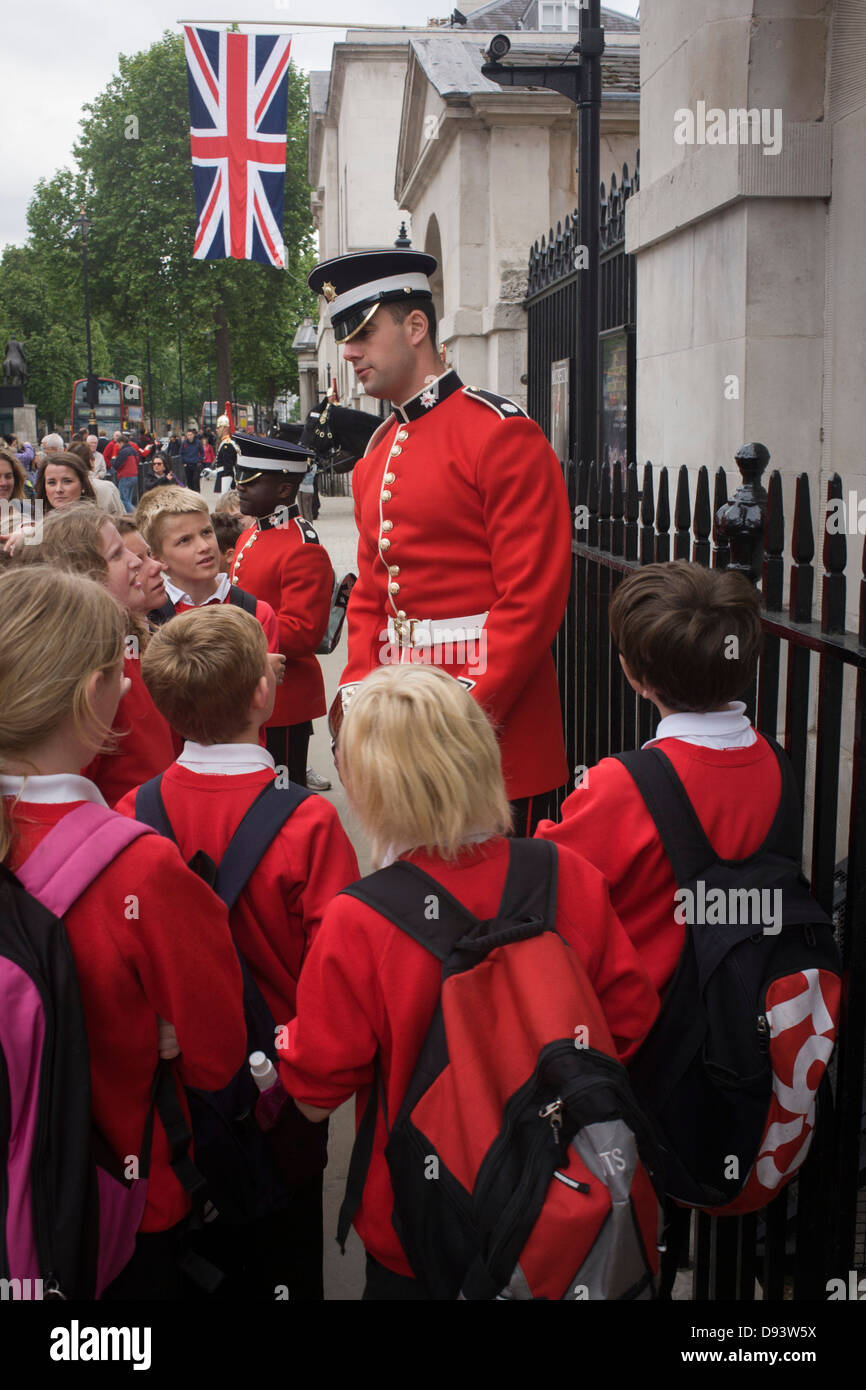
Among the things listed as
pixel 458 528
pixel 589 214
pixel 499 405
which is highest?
pixel 589 214

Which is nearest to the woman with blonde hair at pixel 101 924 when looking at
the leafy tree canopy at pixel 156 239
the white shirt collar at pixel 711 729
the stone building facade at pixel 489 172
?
the white shirt collar at pixel 711 729

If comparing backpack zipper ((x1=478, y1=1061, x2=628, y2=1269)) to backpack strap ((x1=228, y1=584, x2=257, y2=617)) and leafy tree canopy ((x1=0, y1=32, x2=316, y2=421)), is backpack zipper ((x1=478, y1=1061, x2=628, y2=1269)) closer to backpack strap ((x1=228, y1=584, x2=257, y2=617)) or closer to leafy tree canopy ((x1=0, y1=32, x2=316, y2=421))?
backpack strap ((x1=228, y1=584, x2=257, y2=617))

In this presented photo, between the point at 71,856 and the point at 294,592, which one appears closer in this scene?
the point at 71,856

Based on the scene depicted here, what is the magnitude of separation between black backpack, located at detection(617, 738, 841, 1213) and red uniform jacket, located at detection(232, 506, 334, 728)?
9.26 feet

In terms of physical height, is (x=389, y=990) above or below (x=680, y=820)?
below

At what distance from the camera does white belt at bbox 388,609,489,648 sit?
333 cm

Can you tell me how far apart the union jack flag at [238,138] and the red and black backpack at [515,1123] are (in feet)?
39.9

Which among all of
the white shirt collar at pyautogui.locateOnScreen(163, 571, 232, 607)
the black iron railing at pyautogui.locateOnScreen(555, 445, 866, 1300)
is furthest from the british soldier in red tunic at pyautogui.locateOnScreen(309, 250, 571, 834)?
the white shirt collar at pyautogui.locateOnScreen(163, 571, 232, 607)

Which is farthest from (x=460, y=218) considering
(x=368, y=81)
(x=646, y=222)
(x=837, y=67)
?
(x=368, y=81)

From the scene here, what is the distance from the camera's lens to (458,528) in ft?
11.0

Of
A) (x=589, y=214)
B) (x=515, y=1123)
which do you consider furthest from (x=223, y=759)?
(x=589, y=214)

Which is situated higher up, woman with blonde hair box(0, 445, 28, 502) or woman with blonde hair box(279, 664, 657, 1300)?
A: woman with blonde hair box(0, 445, 28, 502)

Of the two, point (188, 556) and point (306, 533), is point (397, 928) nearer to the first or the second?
point (188, 556)

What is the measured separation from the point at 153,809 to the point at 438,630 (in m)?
1.08
